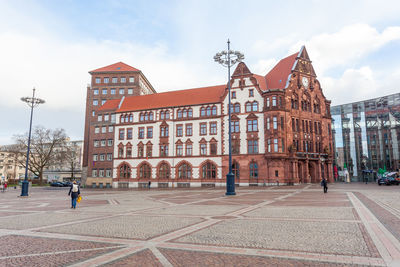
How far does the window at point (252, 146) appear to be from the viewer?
46081 mm

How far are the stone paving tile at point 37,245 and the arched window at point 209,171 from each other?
41.3m

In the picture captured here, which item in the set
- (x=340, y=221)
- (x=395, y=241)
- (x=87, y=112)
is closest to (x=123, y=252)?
(x=395, y=241)

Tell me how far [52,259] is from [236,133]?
140 ft

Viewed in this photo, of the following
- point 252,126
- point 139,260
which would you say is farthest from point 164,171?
point 139,260

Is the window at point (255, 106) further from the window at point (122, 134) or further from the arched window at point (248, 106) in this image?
the window at point (122, 134)

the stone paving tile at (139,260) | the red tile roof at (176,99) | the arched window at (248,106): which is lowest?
the stone paving tile at (139,260)

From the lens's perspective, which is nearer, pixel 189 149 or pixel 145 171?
pixel 189 149

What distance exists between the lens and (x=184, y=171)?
51.2 m

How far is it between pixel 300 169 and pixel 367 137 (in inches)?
1316

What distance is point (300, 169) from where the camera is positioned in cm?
4697

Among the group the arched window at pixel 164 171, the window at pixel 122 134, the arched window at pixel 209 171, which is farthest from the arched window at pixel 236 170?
the window at pixel 122 134

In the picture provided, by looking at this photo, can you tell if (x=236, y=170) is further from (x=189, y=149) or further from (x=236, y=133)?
(x=189, y=149)

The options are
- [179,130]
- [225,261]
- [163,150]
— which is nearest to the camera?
[225,261]

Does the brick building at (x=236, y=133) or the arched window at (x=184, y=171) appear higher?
the brick building at (x=236, y=133)
